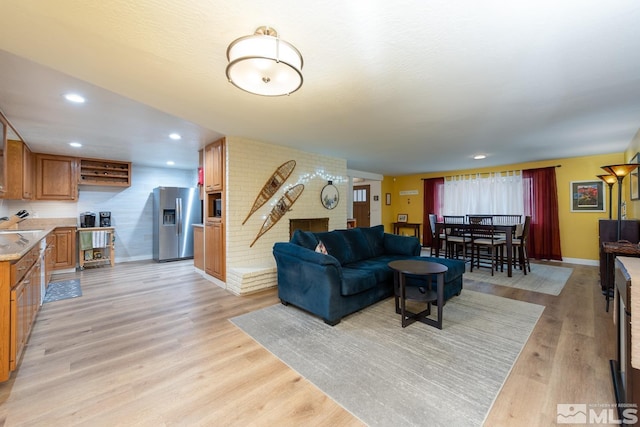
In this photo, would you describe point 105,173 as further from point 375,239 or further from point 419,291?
point 419,291

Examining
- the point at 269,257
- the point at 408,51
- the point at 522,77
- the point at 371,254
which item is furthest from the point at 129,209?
the point at 522,77

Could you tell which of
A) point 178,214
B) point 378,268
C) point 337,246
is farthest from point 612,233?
point 178,214

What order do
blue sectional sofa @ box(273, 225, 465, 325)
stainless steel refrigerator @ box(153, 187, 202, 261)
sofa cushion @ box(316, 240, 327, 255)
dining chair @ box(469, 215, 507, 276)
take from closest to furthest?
1. blue sectional sofa @ box(273, 225, 465, 325)
2. sofa cushion @ box(316, 240, 327, 255)
3. dining chair @ box(469, 215, 507, 276)
4. stainless steel refrigerator @ box(153, 187, 202, 261)

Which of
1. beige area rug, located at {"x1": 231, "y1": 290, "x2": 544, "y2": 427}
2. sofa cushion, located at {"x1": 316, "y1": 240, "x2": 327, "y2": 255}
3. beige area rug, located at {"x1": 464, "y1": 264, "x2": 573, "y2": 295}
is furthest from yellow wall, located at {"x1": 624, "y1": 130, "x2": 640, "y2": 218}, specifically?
sofa cushion, located at {"x1": 316, "y1": 240, "x2": 327, "y2": 255}

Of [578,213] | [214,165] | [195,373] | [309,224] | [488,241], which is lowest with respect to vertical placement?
[195,373]

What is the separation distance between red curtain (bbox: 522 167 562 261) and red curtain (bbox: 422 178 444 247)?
2.01m

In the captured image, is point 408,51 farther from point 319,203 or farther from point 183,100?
point 319,203

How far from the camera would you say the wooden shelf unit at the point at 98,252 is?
516 cm

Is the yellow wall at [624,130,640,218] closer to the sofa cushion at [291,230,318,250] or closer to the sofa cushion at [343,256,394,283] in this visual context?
the sofa cushion at [343,256,394,283]

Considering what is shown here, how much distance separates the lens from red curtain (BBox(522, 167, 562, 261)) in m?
5.80

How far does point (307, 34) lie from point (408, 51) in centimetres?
72

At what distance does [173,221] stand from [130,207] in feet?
3.56

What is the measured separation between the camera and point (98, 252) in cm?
552

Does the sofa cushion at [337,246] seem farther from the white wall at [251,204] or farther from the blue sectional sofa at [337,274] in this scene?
the white wall at [251,204]
